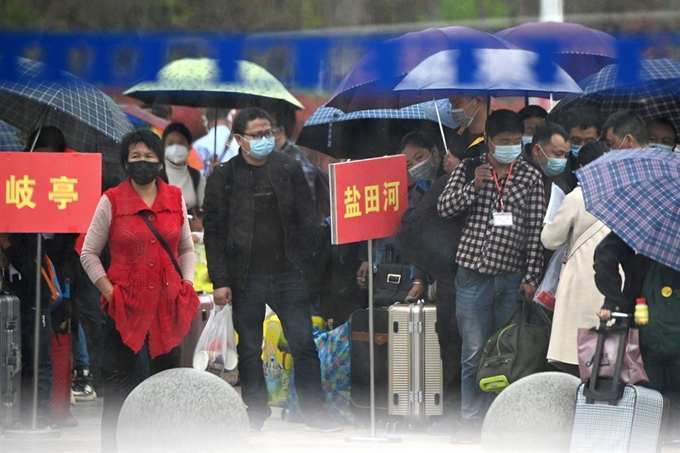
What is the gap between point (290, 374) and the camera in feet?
30.9

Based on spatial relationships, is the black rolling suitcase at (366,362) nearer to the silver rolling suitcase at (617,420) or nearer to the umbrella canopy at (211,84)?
the umbrella canopy at (211,84)

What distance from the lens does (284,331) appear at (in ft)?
29.1

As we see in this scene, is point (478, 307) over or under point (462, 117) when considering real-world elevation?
under

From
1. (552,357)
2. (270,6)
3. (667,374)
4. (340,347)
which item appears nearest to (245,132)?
(270,6)

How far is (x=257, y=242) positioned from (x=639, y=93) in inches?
106

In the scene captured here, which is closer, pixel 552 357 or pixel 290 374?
pixel 552 357

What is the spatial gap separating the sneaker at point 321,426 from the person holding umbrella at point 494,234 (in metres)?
0.89

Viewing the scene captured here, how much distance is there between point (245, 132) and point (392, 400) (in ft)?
6.48

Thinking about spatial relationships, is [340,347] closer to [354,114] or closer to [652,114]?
[354,114]

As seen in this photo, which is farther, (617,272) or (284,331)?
(284,331)

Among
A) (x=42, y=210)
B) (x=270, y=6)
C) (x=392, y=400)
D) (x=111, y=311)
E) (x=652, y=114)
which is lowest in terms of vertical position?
(x=392, y=400)

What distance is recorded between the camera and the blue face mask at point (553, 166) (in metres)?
8.38

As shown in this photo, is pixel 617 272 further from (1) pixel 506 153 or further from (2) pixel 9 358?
(2) pixel 9 358

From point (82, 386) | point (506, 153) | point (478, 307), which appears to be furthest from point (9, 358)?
point (506, 153)
